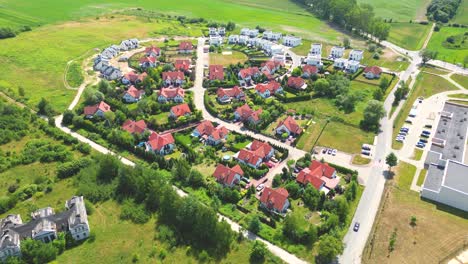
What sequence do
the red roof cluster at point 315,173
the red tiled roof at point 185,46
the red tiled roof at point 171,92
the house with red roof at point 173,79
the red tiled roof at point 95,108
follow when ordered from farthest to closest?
the red tiled roof at point 185,46 → the house with red roof at point 173,79 → the red tiled roof at point 171,92 → the red tiled roof at point 95,108 → the red roof cluster at point 315,173

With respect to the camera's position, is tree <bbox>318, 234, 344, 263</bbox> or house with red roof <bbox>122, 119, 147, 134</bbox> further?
house with red roof <bbox>122, 119, 147, 134</bbox>

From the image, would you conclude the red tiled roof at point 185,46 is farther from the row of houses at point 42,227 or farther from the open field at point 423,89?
the row of houses at point 42,227

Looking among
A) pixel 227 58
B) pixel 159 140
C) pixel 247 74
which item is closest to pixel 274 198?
pixel 159 140

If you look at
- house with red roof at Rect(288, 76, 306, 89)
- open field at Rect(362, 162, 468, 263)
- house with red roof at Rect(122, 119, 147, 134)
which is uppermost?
house with red roof at Rect(288, 76, 306, 89)

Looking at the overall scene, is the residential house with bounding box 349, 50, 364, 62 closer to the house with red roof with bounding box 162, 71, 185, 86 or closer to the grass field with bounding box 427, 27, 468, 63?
the grass field with bounding box 427, 27, 468, 63

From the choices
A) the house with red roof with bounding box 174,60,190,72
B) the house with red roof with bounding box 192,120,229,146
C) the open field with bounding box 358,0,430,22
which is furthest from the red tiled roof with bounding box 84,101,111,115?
the open field with bounding box 358,0,430,22

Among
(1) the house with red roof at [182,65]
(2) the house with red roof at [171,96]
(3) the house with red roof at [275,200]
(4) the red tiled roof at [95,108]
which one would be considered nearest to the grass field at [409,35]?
(1) the house with red roof at [182,65]

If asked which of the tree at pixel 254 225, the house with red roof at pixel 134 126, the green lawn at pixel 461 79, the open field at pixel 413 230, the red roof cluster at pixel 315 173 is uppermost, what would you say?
the house with red roof at pixel 134 126
